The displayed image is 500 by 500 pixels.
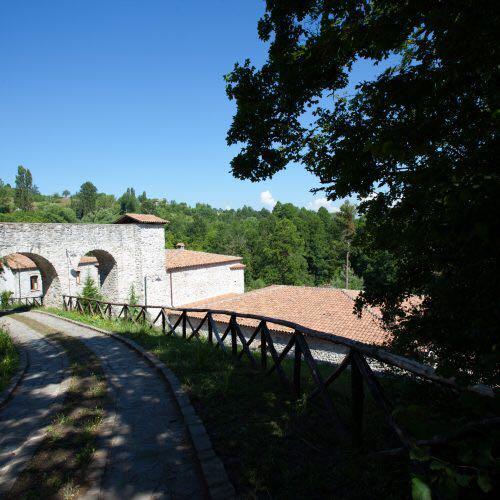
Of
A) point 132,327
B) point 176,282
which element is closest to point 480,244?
point 132,327

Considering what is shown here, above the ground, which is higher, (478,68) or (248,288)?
(478,68)

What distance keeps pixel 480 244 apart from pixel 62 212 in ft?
239

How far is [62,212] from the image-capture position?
64188 millimetres

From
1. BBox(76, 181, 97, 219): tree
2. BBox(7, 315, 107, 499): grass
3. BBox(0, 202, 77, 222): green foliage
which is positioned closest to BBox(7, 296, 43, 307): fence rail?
BBox(7, 315, 107, 499): grass

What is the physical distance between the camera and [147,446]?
329 cm

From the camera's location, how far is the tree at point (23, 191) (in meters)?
74.6

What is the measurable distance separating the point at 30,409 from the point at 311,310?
1471cm

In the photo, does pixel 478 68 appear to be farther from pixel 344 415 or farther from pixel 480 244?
pixel 344 415

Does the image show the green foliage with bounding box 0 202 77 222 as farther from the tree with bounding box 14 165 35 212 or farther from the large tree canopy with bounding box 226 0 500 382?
the large tree canopy with bounding box 226 0 500 382

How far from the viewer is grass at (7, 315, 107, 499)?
267cm

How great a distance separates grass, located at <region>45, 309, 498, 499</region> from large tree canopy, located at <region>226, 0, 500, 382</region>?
46 centimetres

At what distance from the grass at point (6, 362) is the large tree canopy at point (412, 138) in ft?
16.1

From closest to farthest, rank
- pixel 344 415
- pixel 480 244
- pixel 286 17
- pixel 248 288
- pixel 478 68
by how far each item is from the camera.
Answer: pixel 480 244
pixel 478 68
pixel 344 415
pixel 286 17
pixel 248 288

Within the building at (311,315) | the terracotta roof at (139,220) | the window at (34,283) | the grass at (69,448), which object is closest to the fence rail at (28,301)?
the window at (34,283)
